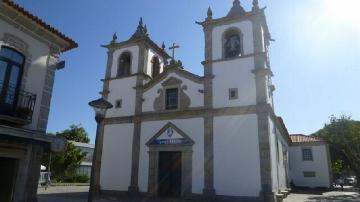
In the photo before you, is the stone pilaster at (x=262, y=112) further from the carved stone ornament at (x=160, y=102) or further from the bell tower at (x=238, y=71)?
the carved stone ornament at (x=160, y=102)

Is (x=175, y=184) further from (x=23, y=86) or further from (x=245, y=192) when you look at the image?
(x=23, y=86)

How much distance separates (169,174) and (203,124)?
3.79 meters

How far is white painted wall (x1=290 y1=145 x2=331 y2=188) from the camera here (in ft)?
100.0

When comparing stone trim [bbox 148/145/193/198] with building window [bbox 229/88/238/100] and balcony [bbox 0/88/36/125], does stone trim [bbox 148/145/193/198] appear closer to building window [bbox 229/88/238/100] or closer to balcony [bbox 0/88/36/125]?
building window [bbox 229/88/238/100]

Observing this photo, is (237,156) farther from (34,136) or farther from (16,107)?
(16,107)

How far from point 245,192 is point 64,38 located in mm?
11515

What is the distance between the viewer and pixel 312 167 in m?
31.0

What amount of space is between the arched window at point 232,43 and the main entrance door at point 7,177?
1332 cm

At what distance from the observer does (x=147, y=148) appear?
61.8ft

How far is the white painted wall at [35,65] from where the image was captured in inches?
380

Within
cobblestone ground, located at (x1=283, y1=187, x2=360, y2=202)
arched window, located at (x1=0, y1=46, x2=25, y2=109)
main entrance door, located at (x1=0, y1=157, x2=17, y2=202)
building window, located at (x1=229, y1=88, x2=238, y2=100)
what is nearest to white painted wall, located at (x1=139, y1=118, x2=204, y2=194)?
building window, located at (x1=229, y1=88, x2=238, y2=100)

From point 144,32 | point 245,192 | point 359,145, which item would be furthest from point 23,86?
point 359,145

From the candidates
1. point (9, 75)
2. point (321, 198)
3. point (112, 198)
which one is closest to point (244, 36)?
point (321, 198)

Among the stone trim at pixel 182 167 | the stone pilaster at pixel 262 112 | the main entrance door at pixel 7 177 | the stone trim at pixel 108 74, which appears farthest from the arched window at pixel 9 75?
the stone trim at pixel 108 74
